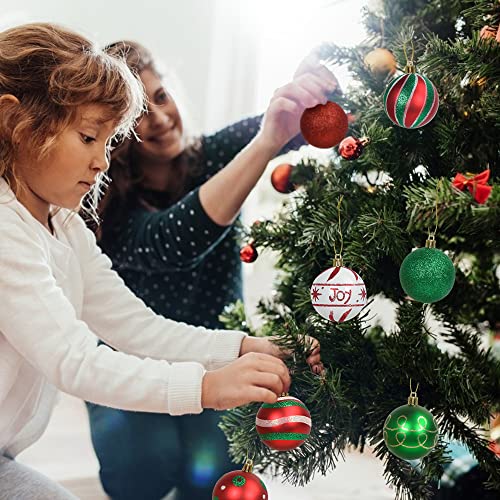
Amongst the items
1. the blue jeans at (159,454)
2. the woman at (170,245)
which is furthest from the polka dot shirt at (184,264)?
the blue jeans at (159,454)

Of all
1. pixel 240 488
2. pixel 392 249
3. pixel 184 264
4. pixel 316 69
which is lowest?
pixel 184 264

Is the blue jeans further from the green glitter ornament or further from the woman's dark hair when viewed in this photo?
the green glitter ornament

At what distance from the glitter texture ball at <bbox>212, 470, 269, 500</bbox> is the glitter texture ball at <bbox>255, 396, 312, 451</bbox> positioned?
1.8 inches

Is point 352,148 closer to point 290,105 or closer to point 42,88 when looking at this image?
point 290,105

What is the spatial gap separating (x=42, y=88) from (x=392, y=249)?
464 mm

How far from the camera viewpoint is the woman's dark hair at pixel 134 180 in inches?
54.4

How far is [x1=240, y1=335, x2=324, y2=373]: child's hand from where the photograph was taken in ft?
2.82

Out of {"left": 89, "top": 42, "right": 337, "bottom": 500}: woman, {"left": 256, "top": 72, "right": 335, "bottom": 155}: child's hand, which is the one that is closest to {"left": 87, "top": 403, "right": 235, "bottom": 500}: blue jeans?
{"left": 89, "top": 42, "right": 337, "bottom": 500}: woman

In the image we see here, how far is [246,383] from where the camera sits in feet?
2.52

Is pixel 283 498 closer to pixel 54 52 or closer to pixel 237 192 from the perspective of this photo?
pixel 237 192

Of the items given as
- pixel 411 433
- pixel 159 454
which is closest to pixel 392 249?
pixel 411 433

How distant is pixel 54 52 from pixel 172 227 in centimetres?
42

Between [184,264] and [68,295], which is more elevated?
[68,295]

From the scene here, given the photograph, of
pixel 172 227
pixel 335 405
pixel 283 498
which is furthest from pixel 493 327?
pixel 283 498
